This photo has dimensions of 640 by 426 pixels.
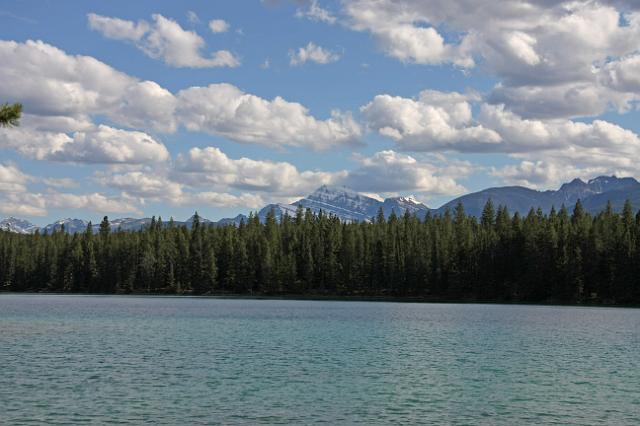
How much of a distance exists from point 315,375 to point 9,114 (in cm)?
2514

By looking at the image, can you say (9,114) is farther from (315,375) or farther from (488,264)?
(488,264)

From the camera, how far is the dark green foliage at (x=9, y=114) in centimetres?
2470

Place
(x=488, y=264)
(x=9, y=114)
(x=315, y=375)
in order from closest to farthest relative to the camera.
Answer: (x=9, y=114) < (x=315, y=375) < (x=488, y=264)

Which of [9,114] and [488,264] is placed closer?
[9,114]

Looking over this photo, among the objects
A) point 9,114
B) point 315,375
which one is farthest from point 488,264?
point 9,114

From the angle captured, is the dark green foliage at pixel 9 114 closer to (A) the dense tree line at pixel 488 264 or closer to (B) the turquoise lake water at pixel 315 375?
(B) the turquoise lake water at pixel 315 375

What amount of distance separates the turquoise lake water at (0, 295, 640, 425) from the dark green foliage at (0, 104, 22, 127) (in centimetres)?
1247

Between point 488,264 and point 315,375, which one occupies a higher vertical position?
point 488,264

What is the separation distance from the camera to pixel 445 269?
175 m

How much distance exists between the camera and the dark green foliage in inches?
973

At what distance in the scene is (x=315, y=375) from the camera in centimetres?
4359

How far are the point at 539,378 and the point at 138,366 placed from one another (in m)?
24.9

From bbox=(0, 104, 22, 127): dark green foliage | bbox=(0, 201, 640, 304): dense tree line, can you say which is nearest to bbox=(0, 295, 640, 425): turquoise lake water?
bbox=(0, 104, 22, 127): dark green foliage

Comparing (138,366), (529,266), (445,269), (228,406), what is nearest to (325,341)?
(138,366)
